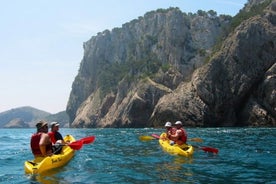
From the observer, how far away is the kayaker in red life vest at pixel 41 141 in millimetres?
15594

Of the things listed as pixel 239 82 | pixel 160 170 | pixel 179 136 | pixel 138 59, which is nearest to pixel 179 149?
pixel 179 136

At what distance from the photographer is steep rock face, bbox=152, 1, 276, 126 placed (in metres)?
69.9

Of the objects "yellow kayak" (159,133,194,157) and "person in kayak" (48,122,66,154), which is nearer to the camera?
"person in kayak" (48,122,66,154)

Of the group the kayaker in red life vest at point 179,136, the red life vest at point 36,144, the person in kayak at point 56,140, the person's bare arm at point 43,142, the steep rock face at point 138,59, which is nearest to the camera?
the person's bare arm at point 43,142

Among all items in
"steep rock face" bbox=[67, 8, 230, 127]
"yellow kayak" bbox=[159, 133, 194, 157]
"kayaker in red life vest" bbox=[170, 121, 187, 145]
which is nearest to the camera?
"yellow kayak" bbox=[159, 133, 194, 157]

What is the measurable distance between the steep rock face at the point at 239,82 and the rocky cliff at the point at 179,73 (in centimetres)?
18

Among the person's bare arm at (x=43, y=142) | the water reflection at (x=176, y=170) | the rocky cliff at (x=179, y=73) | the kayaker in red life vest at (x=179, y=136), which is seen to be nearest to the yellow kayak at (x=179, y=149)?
the kayaker in red life vest at (x=179, y=136)

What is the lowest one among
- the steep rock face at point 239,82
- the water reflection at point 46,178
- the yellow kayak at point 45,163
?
the water reflection at point 46,178

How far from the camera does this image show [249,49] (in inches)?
2901

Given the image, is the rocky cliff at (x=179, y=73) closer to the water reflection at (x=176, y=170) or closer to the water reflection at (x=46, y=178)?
the water reflection at (x=176, y=170)

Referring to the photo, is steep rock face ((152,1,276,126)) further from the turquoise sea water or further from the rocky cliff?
the turquoise sea water

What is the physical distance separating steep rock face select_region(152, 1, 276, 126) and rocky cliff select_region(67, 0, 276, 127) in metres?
0.18

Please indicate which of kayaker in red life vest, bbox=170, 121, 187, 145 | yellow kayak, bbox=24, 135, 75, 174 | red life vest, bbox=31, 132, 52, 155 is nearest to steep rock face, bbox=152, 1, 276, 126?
kayaker in red life vest, bbox=170, 121, 187, 145

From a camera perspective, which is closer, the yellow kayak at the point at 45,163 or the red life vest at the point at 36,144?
the yellow kayak at the point at 45,163
